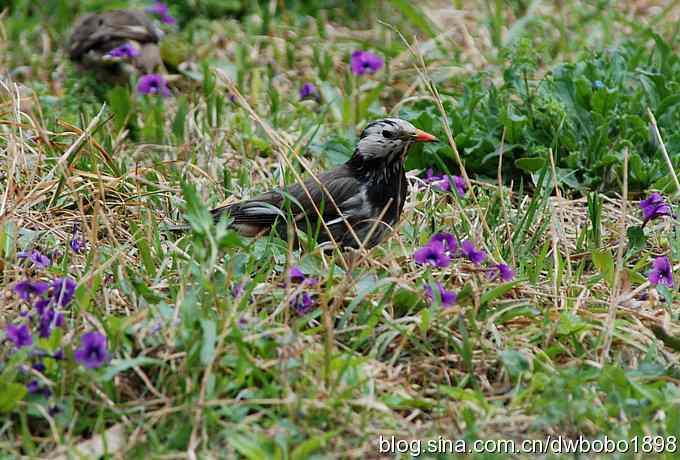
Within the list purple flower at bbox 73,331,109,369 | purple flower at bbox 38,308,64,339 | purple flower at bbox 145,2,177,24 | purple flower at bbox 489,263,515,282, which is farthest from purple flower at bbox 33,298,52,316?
purple flower at bbox 145,2,177,24

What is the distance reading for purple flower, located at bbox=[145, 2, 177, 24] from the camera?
7.11 m

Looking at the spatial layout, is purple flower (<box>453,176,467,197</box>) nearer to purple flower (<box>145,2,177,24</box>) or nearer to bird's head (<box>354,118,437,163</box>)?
bird's head (<box>354,118,437,163</box>)

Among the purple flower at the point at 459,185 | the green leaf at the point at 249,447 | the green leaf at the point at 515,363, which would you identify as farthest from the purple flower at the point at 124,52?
the green leaf at the point at 249,447

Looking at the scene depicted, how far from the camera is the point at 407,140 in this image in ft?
15.2

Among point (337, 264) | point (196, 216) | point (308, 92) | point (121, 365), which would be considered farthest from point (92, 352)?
point (308, 92)

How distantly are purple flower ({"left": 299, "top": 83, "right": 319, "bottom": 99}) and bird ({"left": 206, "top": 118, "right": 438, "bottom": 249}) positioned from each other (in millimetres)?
1642

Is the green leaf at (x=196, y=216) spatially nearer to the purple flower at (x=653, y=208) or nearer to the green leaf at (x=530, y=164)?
the purple flower at (x=653, y=208)

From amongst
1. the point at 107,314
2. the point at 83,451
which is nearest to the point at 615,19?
the point at 107,314

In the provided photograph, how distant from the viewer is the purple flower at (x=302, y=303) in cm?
365

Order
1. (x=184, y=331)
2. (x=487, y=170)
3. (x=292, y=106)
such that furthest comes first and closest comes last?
(x=292, y=106)
(x=487, y=170)
(x=184, y=331)

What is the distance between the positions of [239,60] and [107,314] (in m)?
3.53

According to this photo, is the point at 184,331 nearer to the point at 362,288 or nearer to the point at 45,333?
the point at 45,333

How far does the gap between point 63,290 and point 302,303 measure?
78 cm

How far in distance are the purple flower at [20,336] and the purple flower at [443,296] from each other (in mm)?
1328
